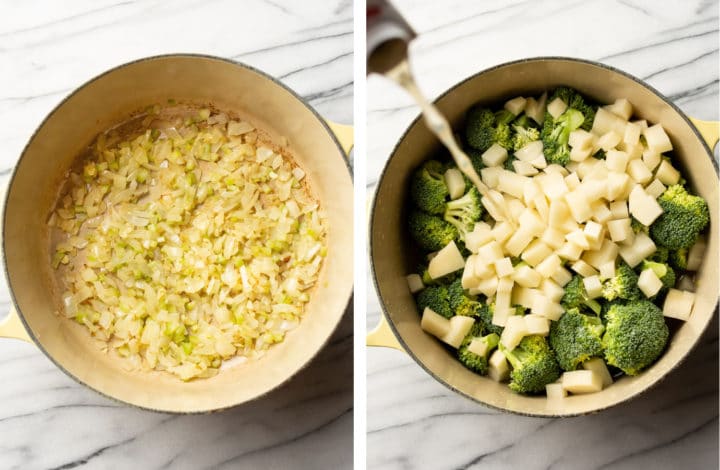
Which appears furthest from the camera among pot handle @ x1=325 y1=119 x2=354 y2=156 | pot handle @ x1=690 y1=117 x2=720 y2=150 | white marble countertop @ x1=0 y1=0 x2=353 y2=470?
white marble countertop @ x1=0 y1=0 x2=353 y2=470

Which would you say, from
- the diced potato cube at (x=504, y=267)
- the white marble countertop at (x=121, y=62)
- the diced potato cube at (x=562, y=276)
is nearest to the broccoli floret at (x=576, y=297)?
the diced potato cube at (x=562, y=276)

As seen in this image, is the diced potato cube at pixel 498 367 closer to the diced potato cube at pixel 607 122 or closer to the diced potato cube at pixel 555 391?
the diced potato cube at pixel 555 391

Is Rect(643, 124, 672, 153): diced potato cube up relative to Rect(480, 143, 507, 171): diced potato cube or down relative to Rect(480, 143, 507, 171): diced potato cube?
down

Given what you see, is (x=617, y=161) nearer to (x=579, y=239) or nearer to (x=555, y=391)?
(x=579, y=239)

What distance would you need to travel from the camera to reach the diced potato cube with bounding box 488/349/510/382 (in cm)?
142

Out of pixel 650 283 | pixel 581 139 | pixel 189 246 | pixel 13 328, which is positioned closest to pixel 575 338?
pixel 650 283

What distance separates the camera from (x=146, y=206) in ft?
5.33

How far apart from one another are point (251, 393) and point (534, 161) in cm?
74

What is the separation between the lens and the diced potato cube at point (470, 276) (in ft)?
4.64

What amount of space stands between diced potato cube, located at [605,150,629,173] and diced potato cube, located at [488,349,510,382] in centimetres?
42

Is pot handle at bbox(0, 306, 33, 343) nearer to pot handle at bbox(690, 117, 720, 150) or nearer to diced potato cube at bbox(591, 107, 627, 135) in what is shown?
diced potato cube at bbox(591, 107, 627, 135)

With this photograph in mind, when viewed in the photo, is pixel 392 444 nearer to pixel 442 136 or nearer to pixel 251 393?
pixel 251 393

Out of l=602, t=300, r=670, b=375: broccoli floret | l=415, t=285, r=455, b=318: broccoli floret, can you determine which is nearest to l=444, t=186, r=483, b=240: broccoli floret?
l=415, t=285, r=455, b=318: broccoli floret

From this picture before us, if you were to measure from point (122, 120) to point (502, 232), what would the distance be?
2.94 ft
